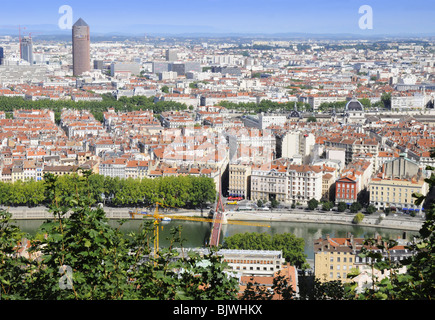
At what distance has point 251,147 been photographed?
371 inches

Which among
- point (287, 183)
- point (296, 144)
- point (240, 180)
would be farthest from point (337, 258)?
point (296, 144)

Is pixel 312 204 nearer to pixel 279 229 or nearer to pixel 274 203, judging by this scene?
pixel 274 203

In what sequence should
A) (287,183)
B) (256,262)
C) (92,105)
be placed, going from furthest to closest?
1. (92,105)
2. (287,183)
3. (256,262)

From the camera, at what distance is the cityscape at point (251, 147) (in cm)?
481

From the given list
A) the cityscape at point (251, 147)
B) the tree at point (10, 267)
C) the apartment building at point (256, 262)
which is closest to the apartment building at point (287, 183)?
the cityscape at point (251, 147)

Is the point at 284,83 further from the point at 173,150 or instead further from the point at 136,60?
the point at 173,150

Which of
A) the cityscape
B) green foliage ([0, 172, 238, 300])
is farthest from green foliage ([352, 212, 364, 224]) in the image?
green foliage ([0, 172, 238, 300])

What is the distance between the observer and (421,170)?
766cm

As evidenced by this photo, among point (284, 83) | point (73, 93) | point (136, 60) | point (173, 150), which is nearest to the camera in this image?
point (173, 150)

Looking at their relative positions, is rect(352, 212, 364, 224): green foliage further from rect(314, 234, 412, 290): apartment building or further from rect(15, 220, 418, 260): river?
rect(314, 234, 412, 290): apartment building

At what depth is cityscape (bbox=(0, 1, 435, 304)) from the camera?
15.8 ft
